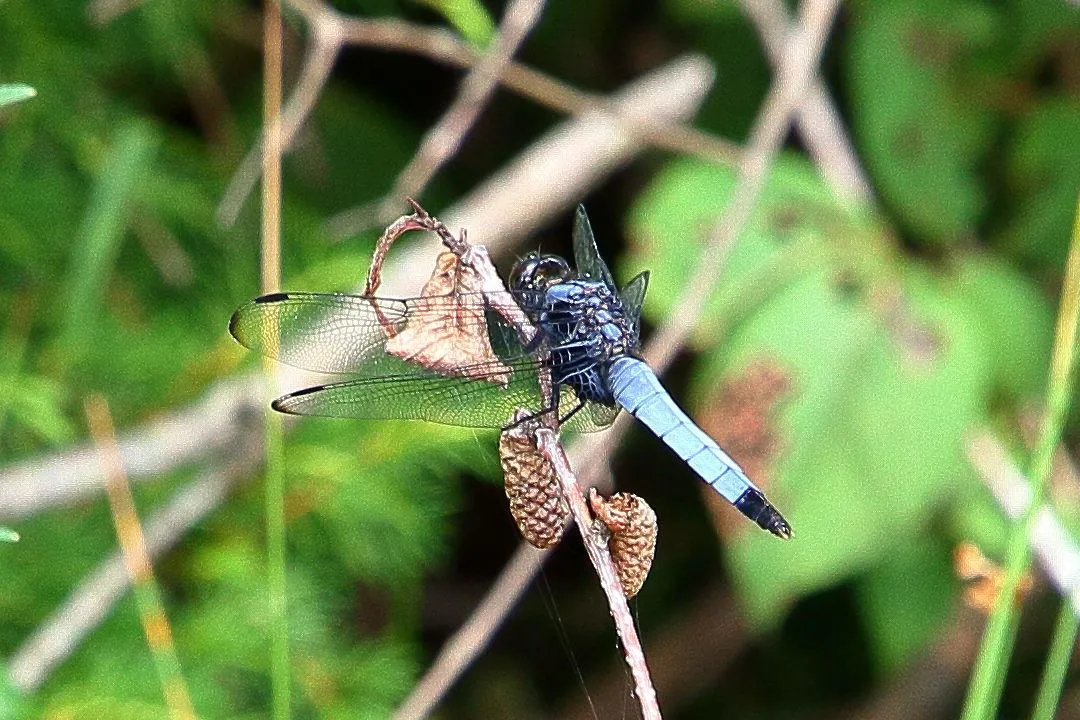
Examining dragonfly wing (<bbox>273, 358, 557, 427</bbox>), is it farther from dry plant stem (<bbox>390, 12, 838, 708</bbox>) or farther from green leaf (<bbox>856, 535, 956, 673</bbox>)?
green leaf (<bbox>856, 535, 956, 673</bbox>)

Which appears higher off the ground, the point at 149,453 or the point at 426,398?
the point at 149,453

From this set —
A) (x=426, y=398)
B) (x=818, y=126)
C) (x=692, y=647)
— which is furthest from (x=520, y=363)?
(x=692, y=647)

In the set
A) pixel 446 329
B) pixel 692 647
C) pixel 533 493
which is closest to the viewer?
pixel 533 493

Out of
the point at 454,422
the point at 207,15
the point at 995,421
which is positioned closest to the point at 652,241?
the point at 995,421

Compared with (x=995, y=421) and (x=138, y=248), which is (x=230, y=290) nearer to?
(x=138, y=248)

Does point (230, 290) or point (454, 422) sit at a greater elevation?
point (230, 290)

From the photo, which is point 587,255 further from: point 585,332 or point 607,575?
point 607,575

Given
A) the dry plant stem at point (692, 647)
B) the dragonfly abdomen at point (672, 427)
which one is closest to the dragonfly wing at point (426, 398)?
the dragonfly abdomen at point (672, 427)
